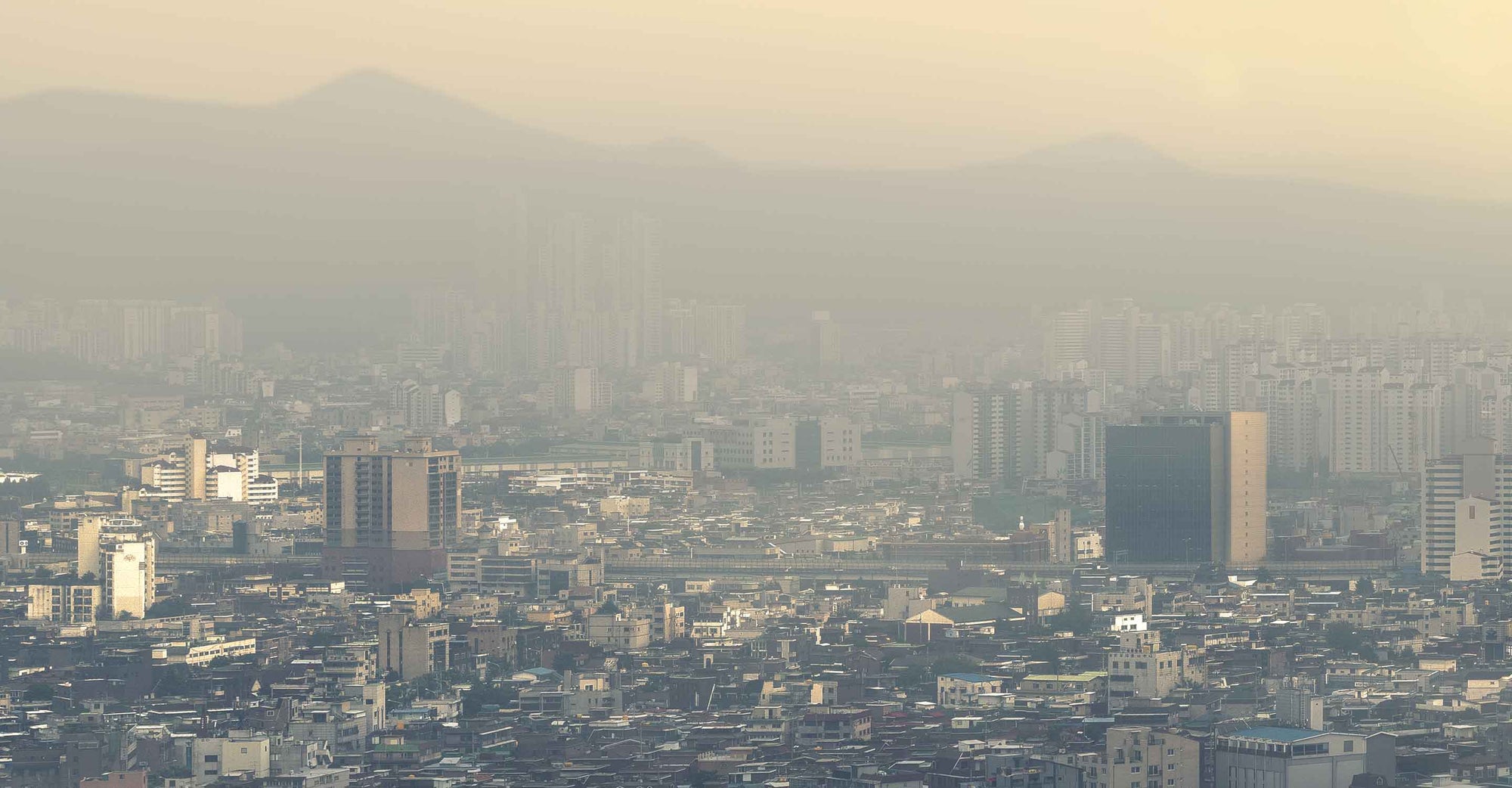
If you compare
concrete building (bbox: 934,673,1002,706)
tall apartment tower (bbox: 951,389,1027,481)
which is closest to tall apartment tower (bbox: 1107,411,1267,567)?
tall apartment tower (bbox: 951,389,1027,481)

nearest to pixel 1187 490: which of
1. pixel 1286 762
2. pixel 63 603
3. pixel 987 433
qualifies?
pixel 987 433

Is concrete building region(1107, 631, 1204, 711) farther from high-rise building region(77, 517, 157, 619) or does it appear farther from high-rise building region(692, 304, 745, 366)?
high-rise building region(692, 304, 745, 366)

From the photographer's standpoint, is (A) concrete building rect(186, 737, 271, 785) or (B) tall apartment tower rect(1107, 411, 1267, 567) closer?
(A) concrete building rect(186, 737, 271, 785)

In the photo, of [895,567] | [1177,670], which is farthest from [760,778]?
[895,567]

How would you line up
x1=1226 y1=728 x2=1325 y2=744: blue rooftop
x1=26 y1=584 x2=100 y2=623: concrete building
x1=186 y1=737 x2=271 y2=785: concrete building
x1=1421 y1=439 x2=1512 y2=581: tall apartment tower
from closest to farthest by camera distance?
1. x1=1226 y1=728 x2=1325 y2=744: blue rooftop
2. x1=186 y1=737 x2=271 y2=785: concrete building
3. x1=26 y1=584 x2=100 y2=623: concrete building
4. x1=1421 y1=439 x2=1512 y2=581: tall apartment tower

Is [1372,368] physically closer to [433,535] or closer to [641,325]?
[641,325]

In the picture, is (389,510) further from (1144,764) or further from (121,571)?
(1144,764)
